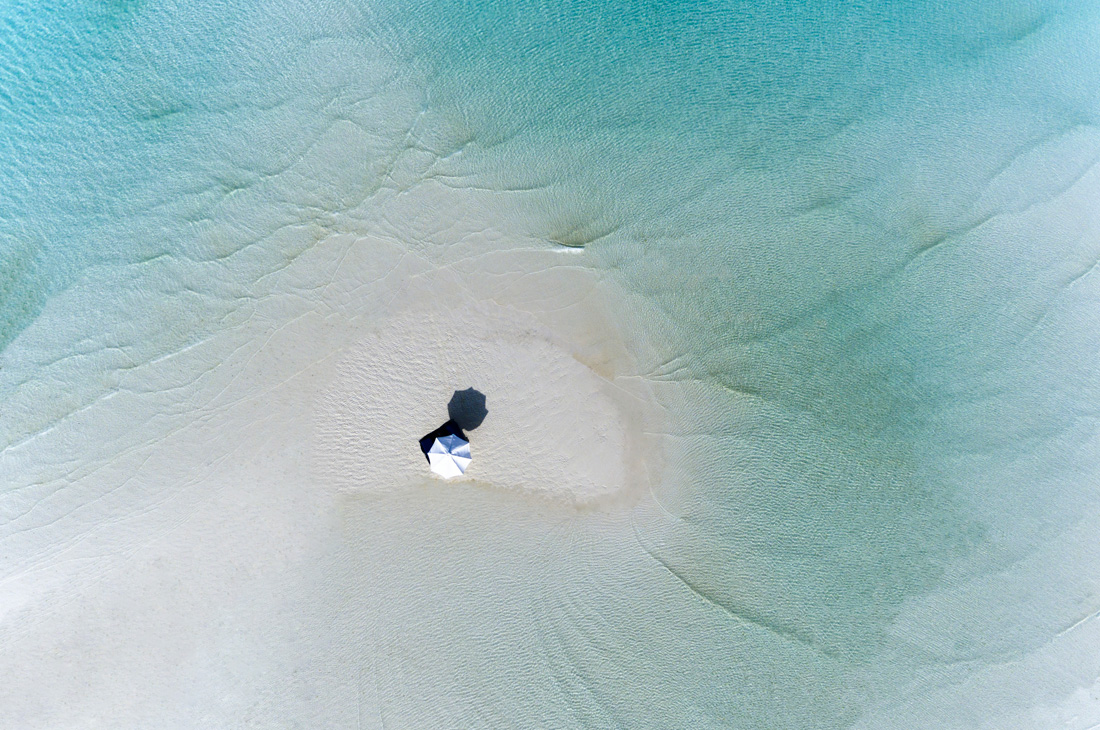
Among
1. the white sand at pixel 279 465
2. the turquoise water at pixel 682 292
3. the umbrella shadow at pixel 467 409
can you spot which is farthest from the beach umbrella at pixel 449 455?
the turquoise water at pixel 682 292

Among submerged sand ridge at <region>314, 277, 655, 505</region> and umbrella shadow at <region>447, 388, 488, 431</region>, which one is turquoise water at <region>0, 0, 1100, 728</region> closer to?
submerged sand ridge at <region>314, 277, 655, 505</region>

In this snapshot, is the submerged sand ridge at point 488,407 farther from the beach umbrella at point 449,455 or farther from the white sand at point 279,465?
the beach umbrella at point 449,455

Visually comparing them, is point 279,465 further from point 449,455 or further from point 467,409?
point 467,409

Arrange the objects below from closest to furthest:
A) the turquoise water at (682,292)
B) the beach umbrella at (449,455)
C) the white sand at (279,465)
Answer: the beach umbrella at (449,455)
the white sand at (279,465)
the turquoise water at (682,292)

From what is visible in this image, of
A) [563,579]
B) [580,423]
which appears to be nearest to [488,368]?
[580,423]

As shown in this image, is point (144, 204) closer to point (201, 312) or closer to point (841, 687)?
point (201, 312)

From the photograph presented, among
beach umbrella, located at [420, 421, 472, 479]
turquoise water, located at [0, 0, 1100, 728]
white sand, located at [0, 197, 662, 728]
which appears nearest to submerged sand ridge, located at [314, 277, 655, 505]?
white sand, located at [0, 197, 662, 728]
